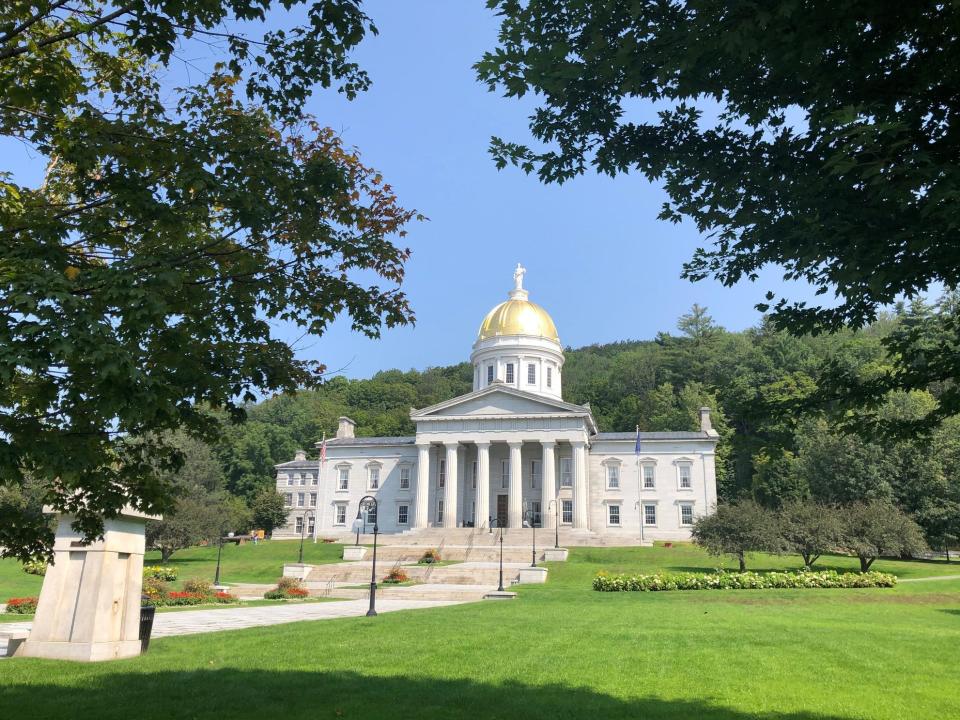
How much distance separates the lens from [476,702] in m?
8.07

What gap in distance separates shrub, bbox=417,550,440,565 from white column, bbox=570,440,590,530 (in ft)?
55.3

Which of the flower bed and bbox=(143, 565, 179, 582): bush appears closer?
the flower bed

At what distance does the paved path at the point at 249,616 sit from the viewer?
652 inches

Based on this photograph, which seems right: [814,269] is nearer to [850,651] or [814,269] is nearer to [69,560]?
[850,651]

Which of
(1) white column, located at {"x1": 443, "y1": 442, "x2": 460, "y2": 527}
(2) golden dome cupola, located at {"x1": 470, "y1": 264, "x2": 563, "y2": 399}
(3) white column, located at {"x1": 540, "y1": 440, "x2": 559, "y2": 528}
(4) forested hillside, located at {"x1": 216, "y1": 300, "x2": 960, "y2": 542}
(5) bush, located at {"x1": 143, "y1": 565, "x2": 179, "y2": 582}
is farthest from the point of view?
(2) golden dome cupola, located at {"x1": 470, "y1": 264, "x2": 563, "y2": 399}

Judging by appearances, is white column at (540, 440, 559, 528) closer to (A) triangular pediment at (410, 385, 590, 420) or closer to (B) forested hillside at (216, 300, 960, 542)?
(A) triangular pediment at (410, 385, 590, 420)

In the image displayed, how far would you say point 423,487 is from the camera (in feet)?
204

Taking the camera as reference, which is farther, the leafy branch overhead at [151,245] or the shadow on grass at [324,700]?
the shadow on grass at [324,700]

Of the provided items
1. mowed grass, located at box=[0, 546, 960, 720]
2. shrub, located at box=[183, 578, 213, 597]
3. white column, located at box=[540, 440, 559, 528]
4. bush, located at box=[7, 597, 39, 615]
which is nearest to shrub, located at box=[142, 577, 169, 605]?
shrub, located at box=[183, 578, 213, 597]

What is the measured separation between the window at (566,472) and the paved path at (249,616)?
3612 cm

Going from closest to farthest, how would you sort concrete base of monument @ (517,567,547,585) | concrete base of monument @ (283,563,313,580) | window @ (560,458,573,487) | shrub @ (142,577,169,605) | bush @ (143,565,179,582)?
shrub @ (142,577,169,605)
bush @ (143,565,179,582)
concrete base of monument @ (517,567,547,585)
concrete base of monument @ (283,563,313,580)
window @ (560,458,573,487)

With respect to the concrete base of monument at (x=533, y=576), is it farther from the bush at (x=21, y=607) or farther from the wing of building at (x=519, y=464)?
the wing of building at (x=519, y=464)

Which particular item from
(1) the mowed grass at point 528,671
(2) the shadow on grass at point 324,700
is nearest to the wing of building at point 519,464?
(1) the mowed grass at point 528,671

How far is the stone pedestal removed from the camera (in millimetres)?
10750
